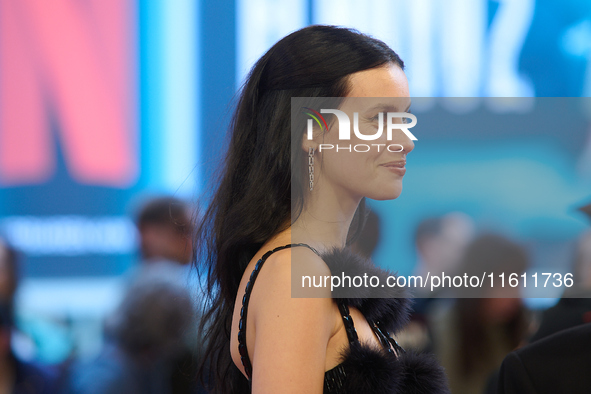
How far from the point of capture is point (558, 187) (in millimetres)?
1892

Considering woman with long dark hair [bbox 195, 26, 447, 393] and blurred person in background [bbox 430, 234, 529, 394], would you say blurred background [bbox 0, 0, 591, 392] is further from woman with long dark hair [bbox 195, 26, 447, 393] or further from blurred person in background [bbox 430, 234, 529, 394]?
woman with long dark hair [bbox 195, 26, 447, 393]

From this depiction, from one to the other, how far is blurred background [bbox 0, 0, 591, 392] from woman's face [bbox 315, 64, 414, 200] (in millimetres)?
1698

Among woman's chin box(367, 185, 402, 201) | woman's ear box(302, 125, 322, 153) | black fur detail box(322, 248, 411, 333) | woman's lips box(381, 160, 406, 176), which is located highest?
woman's ear box(302, 125, 322, 153)

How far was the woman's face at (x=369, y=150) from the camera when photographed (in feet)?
3.44

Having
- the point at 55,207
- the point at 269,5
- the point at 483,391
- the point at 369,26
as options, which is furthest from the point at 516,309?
the point at 55,207

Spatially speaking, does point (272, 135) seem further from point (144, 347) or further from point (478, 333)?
point (478, 333)

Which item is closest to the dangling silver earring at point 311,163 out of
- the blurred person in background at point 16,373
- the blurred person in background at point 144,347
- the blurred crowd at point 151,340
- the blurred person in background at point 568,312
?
the blurred person in background at point 568,312

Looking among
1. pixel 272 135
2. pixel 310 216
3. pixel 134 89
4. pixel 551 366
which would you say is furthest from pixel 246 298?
pixel 134 89

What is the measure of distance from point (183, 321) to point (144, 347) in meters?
0.15

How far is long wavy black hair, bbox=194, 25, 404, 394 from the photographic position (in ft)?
3.44

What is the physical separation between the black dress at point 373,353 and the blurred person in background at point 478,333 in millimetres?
1056

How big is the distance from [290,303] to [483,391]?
4.69 ft

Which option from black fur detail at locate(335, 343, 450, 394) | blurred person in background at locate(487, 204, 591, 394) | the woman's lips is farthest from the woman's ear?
blurred person in background at locate(487, 204, 591, 394)

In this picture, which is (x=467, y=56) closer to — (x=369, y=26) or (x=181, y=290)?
(x=369, y=26)
